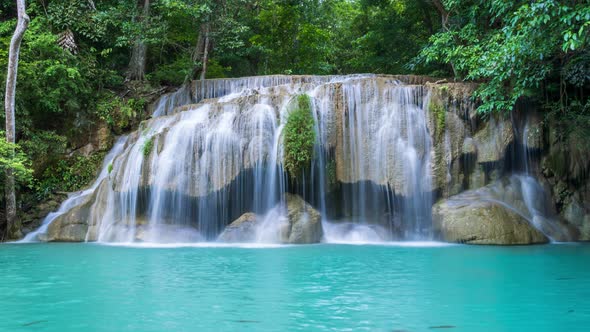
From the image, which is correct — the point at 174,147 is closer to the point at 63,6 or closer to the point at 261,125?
the point at 261,125

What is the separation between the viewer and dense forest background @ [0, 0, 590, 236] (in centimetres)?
1197

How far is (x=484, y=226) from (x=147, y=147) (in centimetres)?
869

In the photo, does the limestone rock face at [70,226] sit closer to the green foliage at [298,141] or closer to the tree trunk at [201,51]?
the green foliage at [298,141]

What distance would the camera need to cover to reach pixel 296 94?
13.6m

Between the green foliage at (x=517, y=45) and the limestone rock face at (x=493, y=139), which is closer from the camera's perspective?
the green foliage at (x=517, y=45)

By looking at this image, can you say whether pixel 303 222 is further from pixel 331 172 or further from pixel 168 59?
pixel 168 59

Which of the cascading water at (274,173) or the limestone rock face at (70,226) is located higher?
the cascading water at (274,173)

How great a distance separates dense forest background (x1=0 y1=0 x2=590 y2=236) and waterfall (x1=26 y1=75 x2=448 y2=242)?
2.22 metres

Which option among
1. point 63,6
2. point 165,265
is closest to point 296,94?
point 165,265

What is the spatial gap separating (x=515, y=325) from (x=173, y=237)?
955cm

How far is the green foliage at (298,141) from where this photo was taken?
41.5 feet

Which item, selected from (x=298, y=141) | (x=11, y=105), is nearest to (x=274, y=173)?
(x=298, y=141)

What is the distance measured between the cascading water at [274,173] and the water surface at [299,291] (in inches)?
120

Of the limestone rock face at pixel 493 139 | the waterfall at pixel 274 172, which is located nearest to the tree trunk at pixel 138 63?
the waterfall at pixel 274 172
